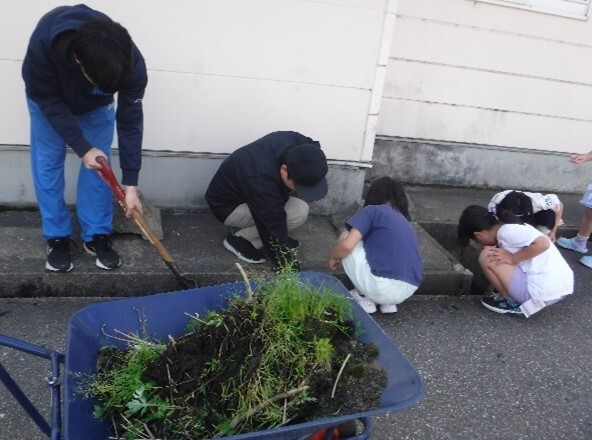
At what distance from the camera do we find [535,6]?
5.19 meters

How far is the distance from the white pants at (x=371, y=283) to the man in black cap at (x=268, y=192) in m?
0.39

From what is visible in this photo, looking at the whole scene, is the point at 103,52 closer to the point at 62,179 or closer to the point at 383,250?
the point at 62,179

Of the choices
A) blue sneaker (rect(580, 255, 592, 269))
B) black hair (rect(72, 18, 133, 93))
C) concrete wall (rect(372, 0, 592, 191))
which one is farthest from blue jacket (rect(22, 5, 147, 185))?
blue sneaker (rect(580, 255, 592, 269))

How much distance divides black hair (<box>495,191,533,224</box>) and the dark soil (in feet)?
7.53

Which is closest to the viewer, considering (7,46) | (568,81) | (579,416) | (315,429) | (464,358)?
(315,429)

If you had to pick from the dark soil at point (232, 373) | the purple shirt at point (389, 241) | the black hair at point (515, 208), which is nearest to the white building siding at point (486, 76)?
the black hair at point (515, 208)

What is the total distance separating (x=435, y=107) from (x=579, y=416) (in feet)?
11.2

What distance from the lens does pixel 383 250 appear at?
3246mm

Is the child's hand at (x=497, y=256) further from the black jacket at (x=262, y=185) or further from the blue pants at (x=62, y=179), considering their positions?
the blue pants at (x=62, y=179)

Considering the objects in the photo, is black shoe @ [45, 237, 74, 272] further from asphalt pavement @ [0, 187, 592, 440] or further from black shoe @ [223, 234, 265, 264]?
black shoe @ [223, 234, 265, 264]

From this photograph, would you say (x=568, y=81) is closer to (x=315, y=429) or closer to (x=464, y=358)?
(x=464, y=358)

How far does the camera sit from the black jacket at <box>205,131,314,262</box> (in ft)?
10.8

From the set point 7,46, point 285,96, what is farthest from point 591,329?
point 7,46

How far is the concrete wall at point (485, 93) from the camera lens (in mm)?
5035
